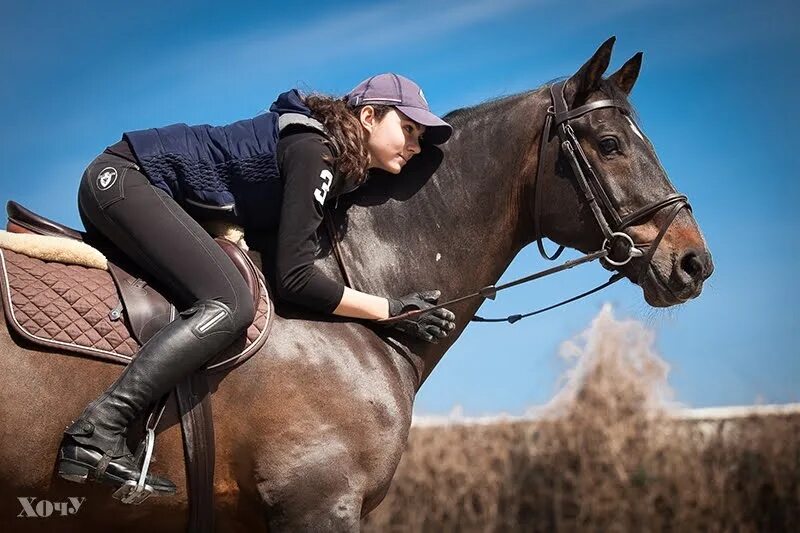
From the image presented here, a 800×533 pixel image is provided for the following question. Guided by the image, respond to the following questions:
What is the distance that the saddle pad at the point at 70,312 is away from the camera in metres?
3.95

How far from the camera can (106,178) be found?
14.1 ft

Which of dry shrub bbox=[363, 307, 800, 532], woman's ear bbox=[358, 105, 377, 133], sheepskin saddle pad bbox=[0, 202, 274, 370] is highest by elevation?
woman's ear bbox=[358, 105, 377, 133]

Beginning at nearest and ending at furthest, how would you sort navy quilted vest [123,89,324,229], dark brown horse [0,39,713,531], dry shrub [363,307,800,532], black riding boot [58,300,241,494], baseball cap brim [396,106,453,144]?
1. black riding boot [58,300,241,494]
2. dark brown horse [0,39,713,531]
3. navy quilted vest [123,89,324,229]
4. baseball cap brim [396,106,453,144]
5. dry shrub [363,307,800,532]

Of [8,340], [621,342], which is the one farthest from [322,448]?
[621,342]

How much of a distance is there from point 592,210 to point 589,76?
708mm

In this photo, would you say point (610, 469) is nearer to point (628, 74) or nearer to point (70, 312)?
point (628, 74)

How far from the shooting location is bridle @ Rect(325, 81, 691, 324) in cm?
461

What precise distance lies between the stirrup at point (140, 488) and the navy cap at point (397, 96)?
1.92 m

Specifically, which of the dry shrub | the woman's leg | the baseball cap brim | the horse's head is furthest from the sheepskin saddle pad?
the dry shrub

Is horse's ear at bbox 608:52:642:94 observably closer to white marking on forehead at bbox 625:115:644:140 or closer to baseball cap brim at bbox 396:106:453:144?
white marking on forehead at bbox 625:115:644:140

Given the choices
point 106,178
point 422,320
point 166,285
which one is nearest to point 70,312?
point 166,285

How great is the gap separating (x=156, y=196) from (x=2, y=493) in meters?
→ 1.41

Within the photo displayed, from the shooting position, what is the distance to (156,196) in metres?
4.27

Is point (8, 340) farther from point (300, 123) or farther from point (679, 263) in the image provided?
point (679, 263)
